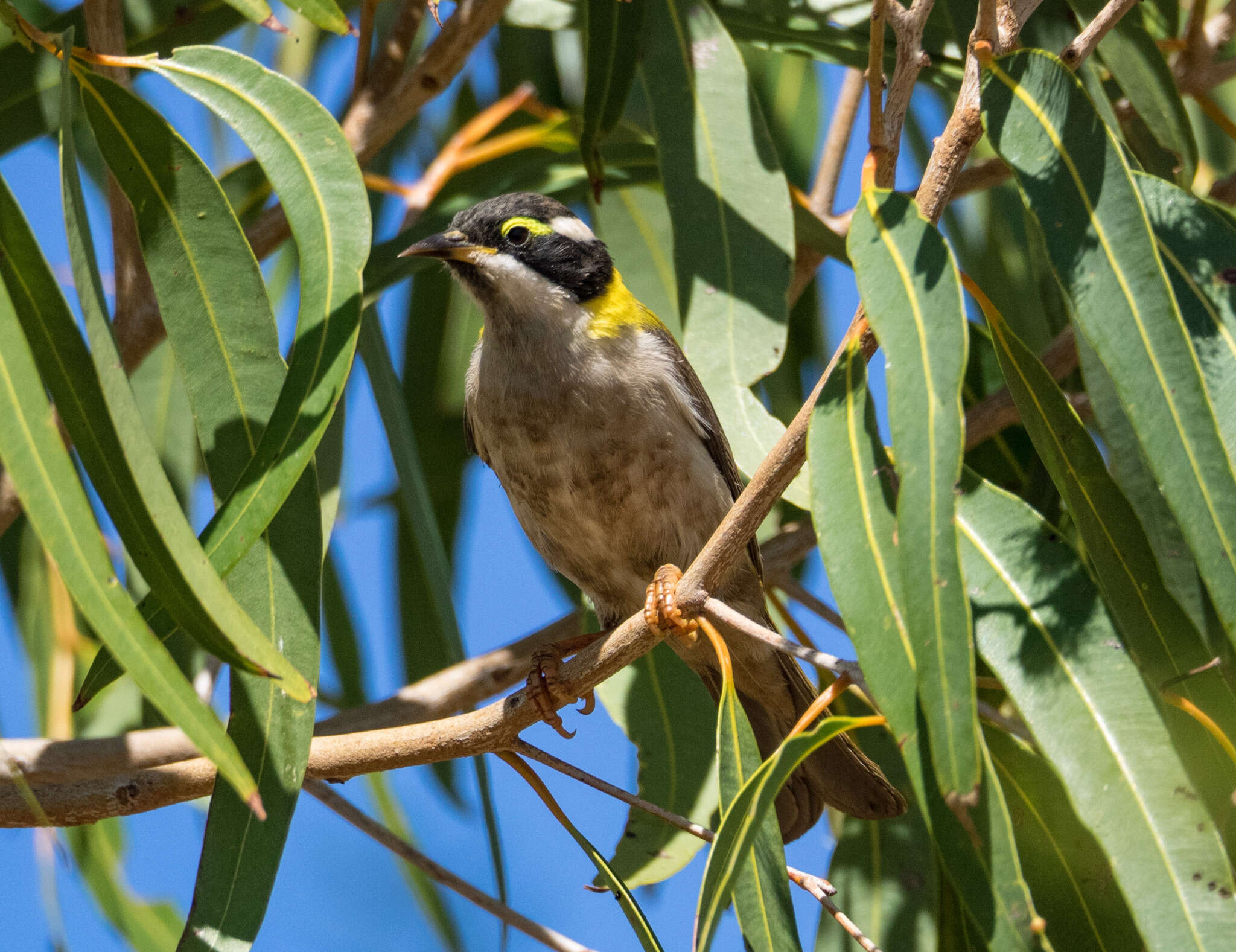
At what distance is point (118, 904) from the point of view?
3.89 meters

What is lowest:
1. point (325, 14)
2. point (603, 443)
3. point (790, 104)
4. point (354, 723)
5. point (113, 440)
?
point (354, 723)

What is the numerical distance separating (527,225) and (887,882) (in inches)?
79.3

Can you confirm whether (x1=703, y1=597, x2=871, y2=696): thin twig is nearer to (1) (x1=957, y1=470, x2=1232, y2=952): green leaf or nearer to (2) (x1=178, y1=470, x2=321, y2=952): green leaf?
(1) (x1=957, y1=470, x2=1232, y2=952): green leaf

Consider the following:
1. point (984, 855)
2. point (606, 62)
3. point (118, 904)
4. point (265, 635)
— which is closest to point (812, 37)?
point (606, 62)

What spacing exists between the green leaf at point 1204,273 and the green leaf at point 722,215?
2.71 ft

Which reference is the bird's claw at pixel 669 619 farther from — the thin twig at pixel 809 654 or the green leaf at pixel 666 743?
the green leaf at pixel 666 743

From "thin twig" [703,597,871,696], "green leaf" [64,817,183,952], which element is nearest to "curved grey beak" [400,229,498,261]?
"thin twig" [703,597,871,696]

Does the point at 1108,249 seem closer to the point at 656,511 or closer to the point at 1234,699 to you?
the point at 1234,699

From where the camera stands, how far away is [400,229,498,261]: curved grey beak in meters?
3.36

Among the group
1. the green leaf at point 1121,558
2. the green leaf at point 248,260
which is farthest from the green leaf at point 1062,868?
the green leaf at point 248,260

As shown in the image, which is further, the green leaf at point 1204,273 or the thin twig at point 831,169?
the thin twig at point 831,169

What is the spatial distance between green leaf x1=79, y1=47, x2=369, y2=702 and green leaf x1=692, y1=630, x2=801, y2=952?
0.82m

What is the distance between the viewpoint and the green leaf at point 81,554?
161cm

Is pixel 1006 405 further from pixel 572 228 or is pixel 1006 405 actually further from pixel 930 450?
pixel 930 450
